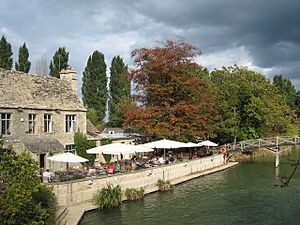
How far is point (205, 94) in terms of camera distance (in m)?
39.6

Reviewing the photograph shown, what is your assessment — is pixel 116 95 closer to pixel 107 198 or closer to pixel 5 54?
pixel 5 54

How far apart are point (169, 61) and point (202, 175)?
11.5 metres

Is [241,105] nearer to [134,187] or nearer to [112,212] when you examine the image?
[134,187]

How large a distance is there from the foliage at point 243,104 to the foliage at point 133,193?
80.3ft

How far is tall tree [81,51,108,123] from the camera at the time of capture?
183 ft

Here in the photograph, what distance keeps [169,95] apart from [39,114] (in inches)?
555

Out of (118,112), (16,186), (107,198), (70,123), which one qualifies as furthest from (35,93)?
(118,112)

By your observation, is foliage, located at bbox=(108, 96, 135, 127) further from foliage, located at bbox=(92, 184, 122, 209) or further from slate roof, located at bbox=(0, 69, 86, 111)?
foliage, located at bbox=(92, 184, 122, 209)

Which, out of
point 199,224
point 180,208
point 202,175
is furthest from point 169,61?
point 199,224

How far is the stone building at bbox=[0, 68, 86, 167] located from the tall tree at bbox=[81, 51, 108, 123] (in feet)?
75.3

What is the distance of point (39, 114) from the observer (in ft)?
91.4

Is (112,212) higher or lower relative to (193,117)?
lower

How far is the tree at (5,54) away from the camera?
49275 mm

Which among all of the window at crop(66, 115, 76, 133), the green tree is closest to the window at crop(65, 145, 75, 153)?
the window at crop(66, 115, 76, 133)
